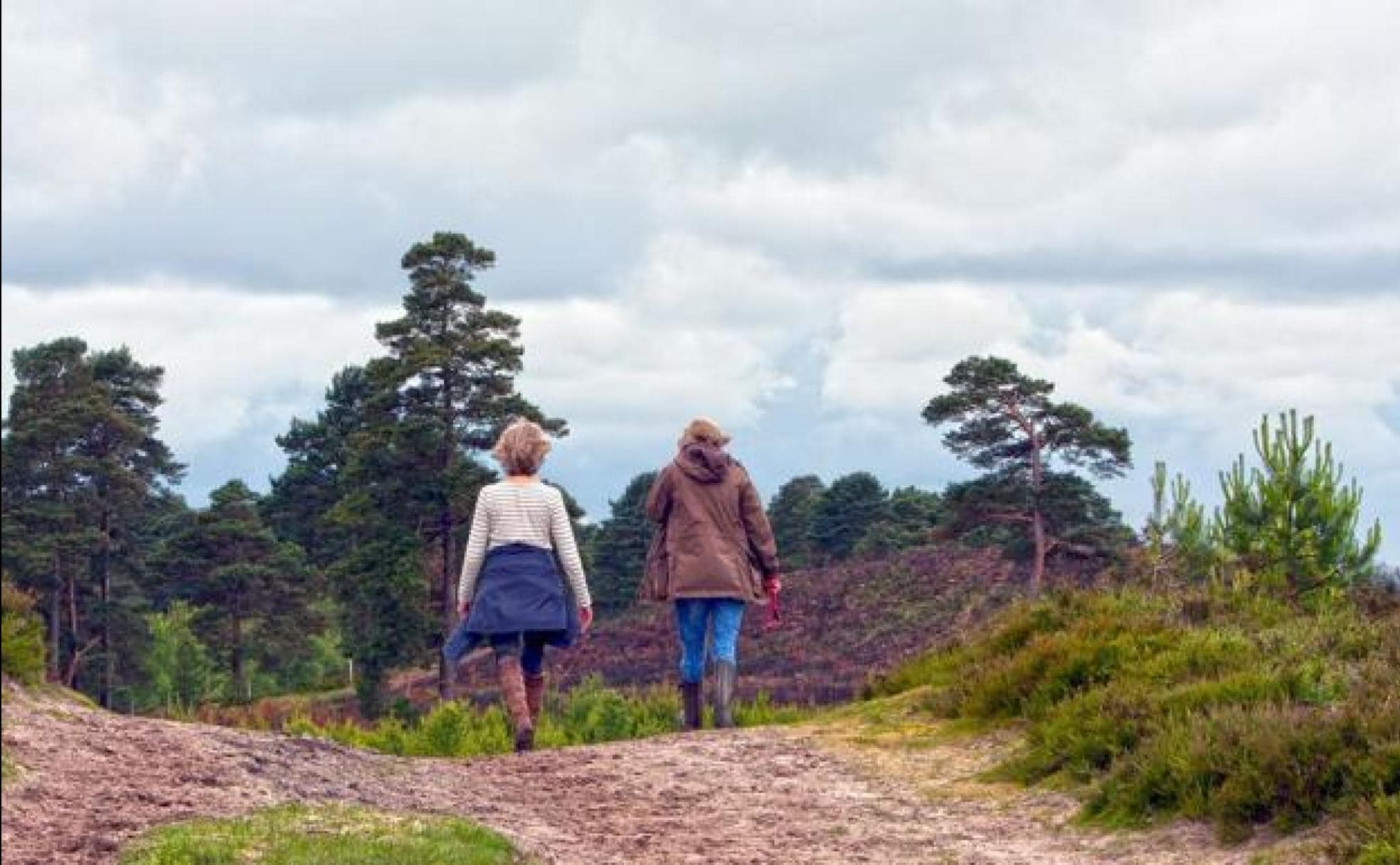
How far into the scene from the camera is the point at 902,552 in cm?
5662

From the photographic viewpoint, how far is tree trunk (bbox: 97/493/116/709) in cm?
4712

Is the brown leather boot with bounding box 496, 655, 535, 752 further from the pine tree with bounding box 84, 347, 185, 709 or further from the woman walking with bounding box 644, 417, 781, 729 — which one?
the pine tree with bounding box 84, 347, 185, 709

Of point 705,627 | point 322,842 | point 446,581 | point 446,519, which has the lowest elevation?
point 322,842

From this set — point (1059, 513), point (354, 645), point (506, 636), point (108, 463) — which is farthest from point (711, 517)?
point (108, 463)

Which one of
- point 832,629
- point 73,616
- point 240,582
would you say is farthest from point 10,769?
point 240,582

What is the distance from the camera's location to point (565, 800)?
11.4m

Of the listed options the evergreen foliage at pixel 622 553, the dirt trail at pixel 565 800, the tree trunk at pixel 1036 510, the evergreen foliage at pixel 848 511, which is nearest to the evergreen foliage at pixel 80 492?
the evergreen foliage at pixel 622 553

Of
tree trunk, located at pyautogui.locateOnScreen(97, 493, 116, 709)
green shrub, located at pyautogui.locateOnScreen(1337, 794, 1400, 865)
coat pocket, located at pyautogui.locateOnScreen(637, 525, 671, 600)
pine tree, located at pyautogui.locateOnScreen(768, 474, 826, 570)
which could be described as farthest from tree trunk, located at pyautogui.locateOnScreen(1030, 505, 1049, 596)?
green shrub, located at pyautogui.locateOnScreen(1337, 794, 1400, 865)

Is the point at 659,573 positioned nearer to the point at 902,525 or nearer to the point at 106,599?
the point at 106,599

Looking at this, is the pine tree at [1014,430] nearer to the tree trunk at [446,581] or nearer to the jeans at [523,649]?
the tree trunk at [446,581]

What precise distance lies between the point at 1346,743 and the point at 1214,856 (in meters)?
1.05

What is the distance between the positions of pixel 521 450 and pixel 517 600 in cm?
118

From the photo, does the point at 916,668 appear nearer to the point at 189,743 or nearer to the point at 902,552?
the point at 189,743

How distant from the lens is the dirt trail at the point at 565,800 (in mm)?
9086
